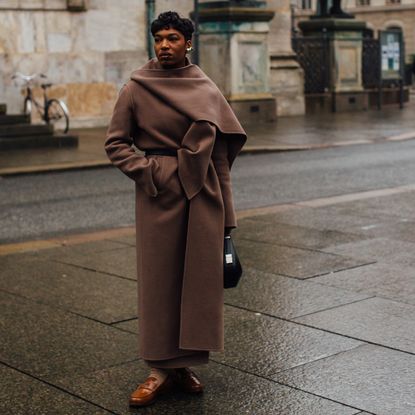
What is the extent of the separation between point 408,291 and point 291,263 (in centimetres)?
122

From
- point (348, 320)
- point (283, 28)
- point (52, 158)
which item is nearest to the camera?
point (348, 320)

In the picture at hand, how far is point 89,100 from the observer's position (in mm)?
22312

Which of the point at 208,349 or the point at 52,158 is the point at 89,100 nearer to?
the point at 52,158

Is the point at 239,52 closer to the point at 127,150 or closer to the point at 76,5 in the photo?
the point at 76,5

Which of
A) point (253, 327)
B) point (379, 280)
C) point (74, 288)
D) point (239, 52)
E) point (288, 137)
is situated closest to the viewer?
point (253, 327)

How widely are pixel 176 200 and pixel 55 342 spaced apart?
1.51 meters

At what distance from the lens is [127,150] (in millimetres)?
4652

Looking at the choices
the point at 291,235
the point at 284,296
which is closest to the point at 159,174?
the point at 284,296

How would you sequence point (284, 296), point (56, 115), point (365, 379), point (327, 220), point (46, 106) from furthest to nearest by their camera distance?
point (56, 115) < point (46, 106) < point (327, 220) < point (284, 296) < point (365, 379)

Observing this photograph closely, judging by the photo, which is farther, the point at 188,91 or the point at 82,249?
the point at 82,249

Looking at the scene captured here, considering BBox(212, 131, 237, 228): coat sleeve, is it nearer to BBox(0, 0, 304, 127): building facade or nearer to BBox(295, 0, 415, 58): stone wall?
BBox(0, 0, 304, 127): building facade

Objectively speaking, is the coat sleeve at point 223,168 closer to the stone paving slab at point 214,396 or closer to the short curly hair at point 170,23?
the short curly hair at point 170,23

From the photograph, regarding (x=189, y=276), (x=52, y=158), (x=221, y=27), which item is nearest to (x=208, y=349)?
(x=189, y=276)

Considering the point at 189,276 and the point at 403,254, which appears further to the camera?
the point at 403,254
